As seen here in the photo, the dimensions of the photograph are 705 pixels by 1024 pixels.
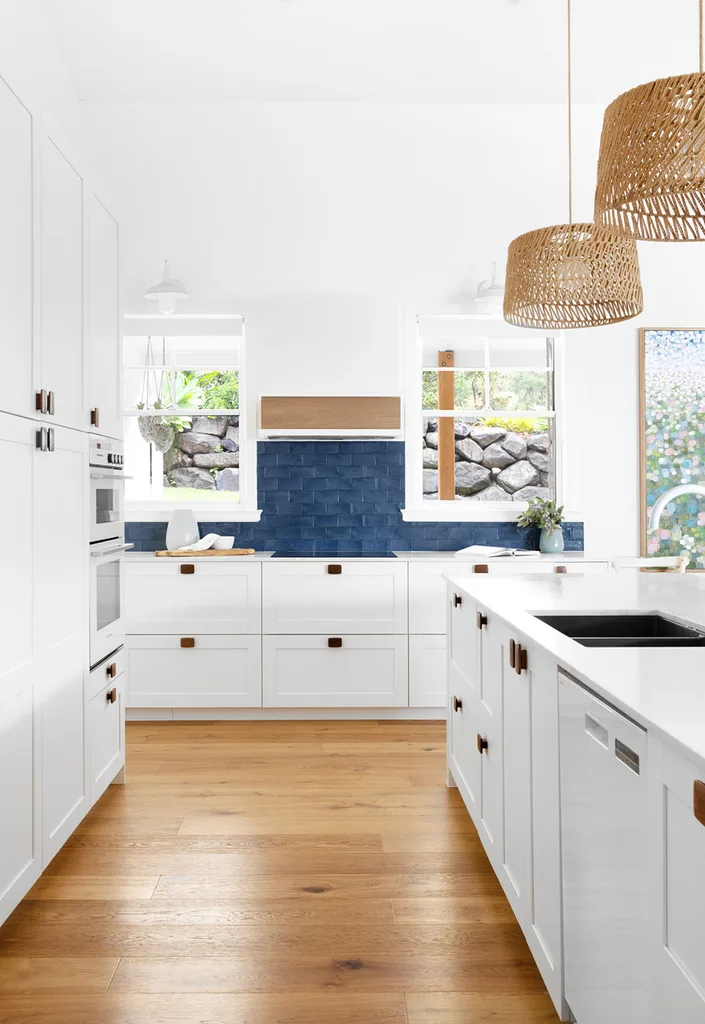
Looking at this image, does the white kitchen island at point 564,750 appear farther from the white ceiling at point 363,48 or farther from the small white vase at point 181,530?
the white ceiling at point 363,48

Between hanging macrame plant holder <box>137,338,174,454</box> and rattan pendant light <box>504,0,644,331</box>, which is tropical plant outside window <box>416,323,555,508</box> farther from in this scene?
rattan pendant light <box>504,0,644,331</box>

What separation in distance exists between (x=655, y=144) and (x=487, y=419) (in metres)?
3.42

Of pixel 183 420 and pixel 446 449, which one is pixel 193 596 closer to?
pixel 183 420

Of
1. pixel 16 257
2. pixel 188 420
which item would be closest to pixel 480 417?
pixel 188 420

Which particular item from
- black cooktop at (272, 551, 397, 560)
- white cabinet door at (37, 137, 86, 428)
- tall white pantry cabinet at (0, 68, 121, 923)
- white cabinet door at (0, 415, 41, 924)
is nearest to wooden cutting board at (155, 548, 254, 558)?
black cooktop at (272, 551, 397, 560)

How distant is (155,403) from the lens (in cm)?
487

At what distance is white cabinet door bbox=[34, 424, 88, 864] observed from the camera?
242 cm

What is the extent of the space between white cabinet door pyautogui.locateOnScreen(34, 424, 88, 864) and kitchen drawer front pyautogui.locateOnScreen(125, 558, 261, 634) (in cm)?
141

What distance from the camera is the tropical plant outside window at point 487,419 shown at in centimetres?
491

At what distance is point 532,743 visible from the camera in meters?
1.91

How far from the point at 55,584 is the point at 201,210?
2923 millimetres

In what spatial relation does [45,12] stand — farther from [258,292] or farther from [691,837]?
[691,837]

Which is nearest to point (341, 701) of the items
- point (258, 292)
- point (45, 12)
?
point (258, 292)

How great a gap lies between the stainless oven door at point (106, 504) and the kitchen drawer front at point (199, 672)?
1083mm
